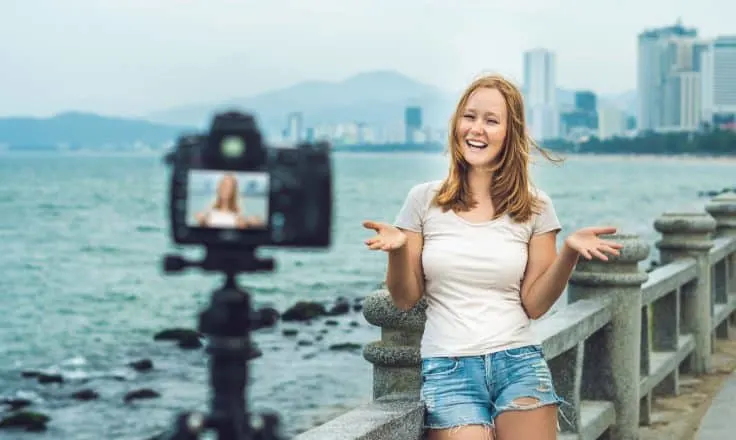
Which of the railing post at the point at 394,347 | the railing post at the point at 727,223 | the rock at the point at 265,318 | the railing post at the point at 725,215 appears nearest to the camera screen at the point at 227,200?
the rock at the point at 265,318

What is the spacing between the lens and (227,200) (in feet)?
5.36

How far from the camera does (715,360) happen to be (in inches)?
306

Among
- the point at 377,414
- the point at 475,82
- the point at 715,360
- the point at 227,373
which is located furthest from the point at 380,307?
the point at 715,360

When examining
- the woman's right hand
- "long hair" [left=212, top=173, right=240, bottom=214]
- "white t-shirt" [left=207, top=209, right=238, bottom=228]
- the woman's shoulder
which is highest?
"long hair" [left=212, top=173, right=240, bottom=214]

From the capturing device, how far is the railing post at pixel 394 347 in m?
3.24

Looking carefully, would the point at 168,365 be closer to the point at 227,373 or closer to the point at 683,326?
the point at 683,326

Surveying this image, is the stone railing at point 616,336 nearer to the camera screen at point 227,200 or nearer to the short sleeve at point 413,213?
the short sleeve at point 413,213

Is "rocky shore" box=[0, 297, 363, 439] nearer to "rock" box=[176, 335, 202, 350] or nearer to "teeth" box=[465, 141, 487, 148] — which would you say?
"rock" box=[176, 335, 202, 350]

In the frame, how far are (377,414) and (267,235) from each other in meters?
1.44

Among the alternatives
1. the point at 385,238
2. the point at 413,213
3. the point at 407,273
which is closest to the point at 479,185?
the point at 413,213

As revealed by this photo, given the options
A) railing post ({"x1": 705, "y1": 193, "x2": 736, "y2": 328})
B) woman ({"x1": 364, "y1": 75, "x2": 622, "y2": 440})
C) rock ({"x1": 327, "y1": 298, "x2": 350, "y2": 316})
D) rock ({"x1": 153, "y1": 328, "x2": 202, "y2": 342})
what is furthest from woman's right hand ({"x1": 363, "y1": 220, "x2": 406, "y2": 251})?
rock ({"x1": 327, "y1": 298, "x2": 350, "y2": 316})

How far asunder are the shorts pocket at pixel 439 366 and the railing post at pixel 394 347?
215 mm

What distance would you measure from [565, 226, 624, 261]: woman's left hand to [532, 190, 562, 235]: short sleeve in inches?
6.1

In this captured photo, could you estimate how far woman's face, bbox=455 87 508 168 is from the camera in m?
3.04
